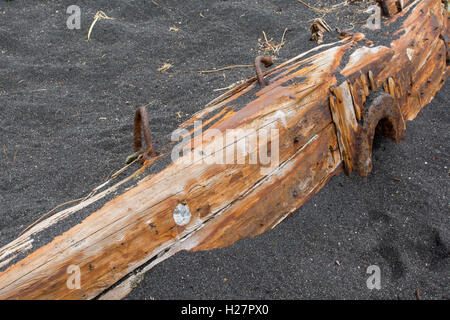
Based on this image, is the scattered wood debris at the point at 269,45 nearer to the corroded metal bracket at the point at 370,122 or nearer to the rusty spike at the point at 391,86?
the rusty spike at the point at 391,86

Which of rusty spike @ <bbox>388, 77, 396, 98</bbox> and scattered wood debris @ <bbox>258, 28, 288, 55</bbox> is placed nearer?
rusty spike @ <bbox>388, 77, 396, 98</bbox>

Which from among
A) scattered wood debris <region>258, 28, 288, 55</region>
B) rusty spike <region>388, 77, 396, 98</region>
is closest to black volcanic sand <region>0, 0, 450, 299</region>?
scattered wood debris <region>258, 28, 288, 55</region>

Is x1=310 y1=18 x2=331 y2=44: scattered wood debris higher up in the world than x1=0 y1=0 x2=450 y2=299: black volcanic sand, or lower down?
higher up

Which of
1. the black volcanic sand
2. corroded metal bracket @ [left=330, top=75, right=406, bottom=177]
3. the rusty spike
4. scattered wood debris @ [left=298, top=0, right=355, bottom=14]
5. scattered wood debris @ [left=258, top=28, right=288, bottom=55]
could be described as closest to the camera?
the black volcanic sand

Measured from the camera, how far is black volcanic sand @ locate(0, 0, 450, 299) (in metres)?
2.07

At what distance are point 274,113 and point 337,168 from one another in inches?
24.2

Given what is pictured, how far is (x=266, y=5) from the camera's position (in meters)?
5.05

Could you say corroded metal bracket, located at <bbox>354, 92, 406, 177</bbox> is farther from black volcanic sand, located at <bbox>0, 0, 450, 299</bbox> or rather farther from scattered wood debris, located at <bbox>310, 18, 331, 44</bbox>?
scattered wood debris, located at <bbox>310, 18, 331, 44</bbox>

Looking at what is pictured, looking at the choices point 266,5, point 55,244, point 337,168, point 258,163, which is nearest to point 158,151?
point 258,163

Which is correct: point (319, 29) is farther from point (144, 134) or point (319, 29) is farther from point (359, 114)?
point (144, 134)

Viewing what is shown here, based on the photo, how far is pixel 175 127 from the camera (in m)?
3.33

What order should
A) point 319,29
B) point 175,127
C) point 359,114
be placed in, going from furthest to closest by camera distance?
point 175,127 → point 319,29 → point 359,114

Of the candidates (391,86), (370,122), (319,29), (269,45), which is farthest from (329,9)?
(370,122)

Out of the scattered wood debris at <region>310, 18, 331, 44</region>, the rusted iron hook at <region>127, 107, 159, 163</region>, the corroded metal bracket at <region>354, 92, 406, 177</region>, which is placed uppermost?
the rusted iron hook at <region>127, 107, 159, 163</region>
